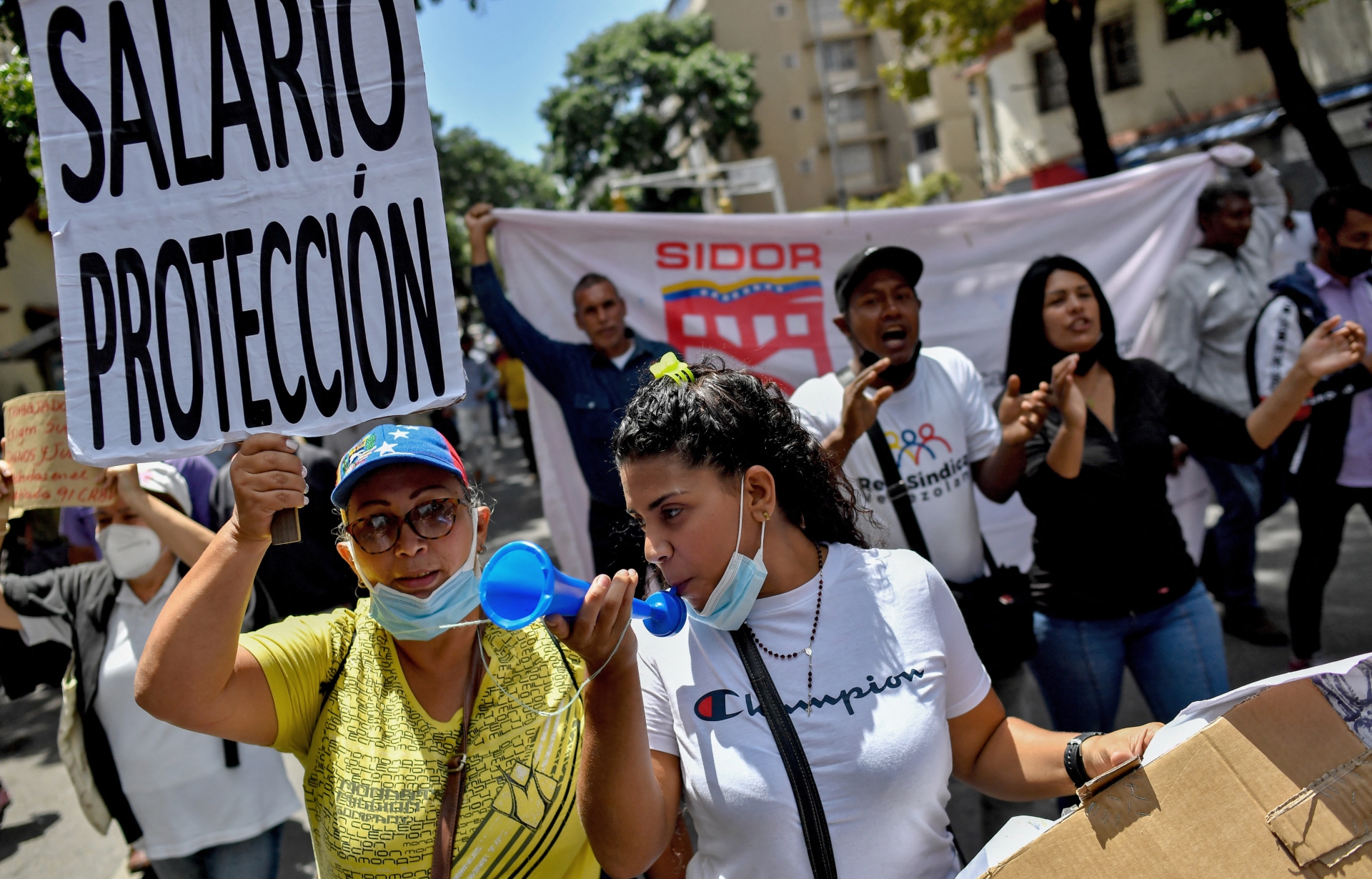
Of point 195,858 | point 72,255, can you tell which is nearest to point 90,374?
point 72,255

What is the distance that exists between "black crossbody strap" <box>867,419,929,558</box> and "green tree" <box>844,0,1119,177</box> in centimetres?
564

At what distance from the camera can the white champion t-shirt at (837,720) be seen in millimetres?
1592

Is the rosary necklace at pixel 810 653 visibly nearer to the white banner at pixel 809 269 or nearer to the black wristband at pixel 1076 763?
the black wristband at pixel 1076 763

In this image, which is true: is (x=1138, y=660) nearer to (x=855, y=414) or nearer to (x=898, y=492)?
(x=898, y=492)

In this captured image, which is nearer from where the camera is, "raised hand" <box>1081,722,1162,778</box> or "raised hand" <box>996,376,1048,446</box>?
"raised hand" <box>1081,722,1162,778</box>

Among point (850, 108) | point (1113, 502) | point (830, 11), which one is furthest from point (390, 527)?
point (850, 108)

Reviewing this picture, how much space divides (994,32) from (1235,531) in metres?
8.94

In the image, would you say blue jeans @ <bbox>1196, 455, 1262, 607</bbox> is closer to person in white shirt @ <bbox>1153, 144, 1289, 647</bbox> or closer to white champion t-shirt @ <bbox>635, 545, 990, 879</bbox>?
person in white shirt @ <bbox>1153, 144, 1289, 647</bbox>

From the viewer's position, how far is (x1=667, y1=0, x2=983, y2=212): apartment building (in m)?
45.2

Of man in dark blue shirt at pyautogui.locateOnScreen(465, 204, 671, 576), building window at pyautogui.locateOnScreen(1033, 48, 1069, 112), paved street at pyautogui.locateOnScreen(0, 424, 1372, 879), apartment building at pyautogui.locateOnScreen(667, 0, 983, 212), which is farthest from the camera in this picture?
apartment building at pyautogui.locateOnScreen(667, 0, 983, 212)

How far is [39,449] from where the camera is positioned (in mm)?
2389

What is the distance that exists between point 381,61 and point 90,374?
0.81m

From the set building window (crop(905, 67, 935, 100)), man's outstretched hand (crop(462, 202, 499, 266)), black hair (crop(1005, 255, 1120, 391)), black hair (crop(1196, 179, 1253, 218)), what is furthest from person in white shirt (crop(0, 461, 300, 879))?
building window (crop(905, 67, 935, 100))

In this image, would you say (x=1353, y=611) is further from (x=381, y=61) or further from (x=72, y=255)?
(x=72, y=255)
